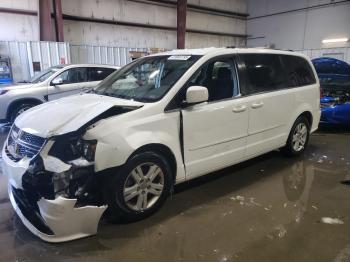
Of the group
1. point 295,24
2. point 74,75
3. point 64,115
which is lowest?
point 64,115

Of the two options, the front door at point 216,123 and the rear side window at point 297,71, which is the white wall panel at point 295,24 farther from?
the front door at point 216,123

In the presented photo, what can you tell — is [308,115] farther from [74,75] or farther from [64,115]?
[74,75]

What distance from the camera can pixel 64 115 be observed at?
2.64 metres

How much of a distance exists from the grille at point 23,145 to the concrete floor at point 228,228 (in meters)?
0.68

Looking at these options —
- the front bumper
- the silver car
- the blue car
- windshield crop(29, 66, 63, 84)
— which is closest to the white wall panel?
the blue car

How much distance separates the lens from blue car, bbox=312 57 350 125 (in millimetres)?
6023

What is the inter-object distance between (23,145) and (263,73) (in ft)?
9.28

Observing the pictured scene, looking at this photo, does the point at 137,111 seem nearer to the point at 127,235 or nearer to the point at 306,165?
the point at 127,235

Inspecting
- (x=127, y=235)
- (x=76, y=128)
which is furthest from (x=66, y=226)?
(x=76, y=128)

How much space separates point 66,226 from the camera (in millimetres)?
2387

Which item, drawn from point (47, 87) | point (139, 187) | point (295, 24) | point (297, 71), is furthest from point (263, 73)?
A: point (295, 24)

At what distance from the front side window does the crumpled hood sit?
13.9 ft

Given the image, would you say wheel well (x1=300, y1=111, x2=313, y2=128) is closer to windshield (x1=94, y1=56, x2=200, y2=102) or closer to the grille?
windshield (x1=94, y1=56, x2=200, y2=102)

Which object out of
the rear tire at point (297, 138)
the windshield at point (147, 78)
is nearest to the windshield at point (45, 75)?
the windshield at point (147, 78)
